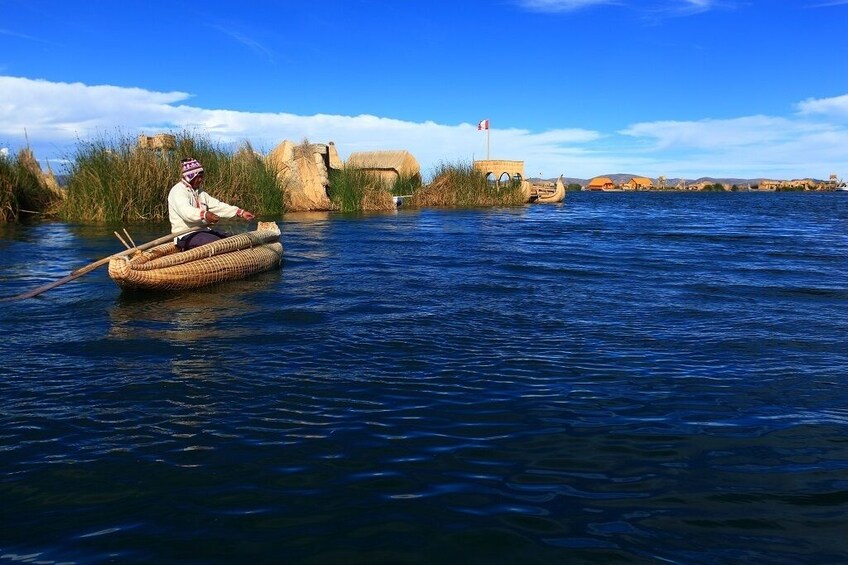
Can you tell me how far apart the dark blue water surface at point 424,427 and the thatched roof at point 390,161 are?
32.6 metres

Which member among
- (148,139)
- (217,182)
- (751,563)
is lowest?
(751,563)


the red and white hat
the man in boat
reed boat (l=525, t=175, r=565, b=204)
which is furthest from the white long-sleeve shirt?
reed boat (l=525, t=175, r=565, b=204)

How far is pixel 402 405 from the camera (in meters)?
4.64

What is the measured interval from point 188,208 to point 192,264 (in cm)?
100

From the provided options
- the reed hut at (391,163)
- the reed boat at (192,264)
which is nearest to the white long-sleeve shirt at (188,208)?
the reed boat at (192,264)

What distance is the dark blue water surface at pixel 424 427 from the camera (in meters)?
3.03

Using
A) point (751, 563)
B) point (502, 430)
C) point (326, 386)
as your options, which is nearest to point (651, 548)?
point (751, 563)

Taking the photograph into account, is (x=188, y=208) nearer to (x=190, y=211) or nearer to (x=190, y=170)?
(x=190, y=211)

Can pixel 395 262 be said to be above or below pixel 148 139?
below

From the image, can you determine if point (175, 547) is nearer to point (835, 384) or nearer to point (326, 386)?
point (326, 386)

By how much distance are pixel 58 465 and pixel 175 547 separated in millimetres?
1242

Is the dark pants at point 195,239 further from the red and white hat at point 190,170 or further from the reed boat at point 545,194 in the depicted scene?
the reed boat at point 545,194

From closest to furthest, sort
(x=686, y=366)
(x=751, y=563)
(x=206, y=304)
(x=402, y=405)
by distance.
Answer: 1. (x=751, y=563)
2. (x=402, y=405)
3. (x=686, y=366)
4. (x=206, y=304)

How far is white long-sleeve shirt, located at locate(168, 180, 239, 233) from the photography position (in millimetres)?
9523
